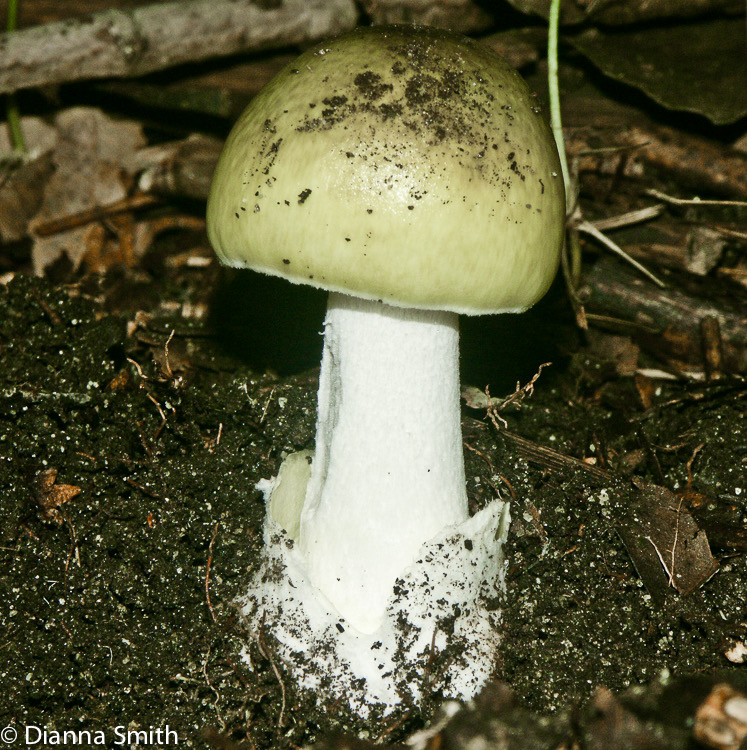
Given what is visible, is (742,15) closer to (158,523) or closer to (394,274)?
(394,274)

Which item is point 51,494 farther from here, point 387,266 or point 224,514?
point 387,266

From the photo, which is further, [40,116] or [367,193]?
[40,116]

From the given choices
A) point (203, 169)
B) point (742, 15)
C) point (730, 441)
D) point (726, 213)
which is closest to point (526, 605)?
point (730, 441)

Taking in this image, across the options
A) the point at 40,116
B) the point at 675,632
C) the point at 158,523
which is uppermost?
the point at 40,116

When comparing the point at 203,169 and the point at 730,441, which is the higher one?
the point at 203,169

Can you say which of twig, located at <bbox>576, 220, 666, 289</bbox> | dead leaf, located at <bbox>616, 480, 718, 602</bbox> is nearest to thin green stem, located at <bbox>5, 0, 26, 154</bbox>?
twig, located at <bbox>576, 220, 666, 289</bbox>

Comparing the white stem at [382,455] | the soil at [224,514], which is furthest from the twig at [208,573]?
the white stem at [382,455]
